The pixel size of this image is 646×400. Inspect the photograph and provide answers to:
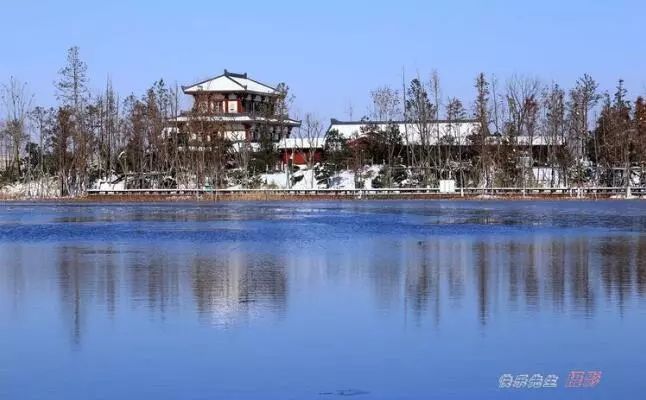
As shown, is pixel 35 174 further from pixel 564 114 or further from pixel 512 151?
pixel 564 114

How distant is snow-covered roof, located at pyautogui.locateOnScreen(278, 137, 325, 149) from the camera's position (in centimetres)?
6041

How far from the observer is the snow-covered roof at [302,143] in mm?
60406

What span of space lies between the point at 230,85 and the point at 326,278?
5237 cm

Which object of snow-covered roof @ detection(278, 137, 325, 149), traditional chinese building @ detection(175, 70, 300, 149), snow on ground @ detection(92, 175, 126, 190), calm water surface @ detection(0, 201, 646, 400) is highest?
traditional chinese building @ detection(175, 70, 300, 149)

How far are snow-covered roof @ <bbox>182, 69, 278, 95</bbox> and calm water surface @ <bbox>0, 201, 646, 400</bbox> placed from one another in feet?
146

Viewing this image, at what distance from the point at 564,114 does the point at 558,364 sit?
50.7 meters

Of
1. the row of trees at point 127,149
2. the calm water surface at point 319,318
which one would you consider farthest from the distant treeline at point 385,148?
the calm water surface at point 319,318

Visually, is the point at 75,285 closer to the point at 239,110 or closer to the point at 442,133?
the point at 442,133

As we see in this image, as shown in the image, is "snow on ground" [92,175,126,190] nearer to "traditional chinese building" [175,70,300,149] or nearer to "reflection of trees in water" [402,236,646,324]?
"traditional chinese building" [175,70,300,149]

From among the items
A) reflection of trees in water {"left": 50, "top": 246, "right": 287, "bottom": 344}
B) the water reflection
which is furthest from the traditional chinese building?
reflection of trees in water {"left": 50, "top": 246, "right": 287, "bottom": 344}

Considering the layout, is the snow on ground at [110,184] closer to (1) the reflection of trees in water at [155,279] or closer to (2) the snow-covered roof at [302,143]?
(2) the snow-covered roof at [302,143]

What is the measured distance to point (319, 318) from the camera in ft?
31.8

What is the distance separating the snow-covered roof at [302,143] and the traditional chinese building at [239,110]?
73 cm

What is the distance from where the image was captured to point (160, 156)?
55188 mm
